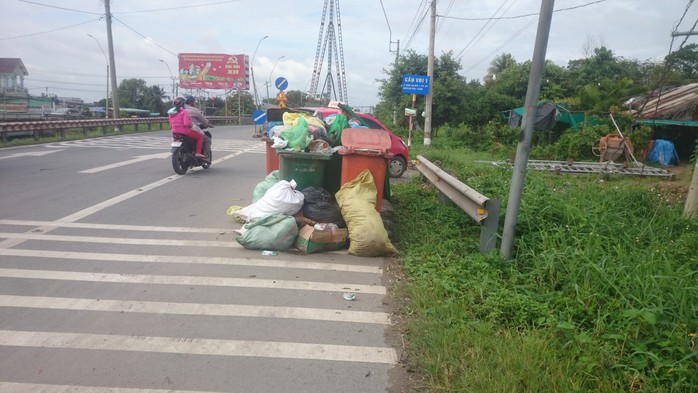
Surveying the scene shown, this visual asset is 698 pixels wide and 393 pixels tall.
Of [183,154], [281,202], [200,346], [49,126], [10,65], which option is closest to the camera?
[200,346]

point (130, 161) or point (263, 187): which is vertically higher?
point (263, 187)

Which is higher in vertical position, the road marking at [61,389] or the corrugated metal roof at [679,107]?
the corrugated metal roof at [679,107]

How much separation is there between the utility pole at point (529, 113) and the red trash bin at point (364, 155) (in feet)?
6.64

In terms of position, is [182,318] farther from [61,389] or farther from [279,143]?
[279,143]

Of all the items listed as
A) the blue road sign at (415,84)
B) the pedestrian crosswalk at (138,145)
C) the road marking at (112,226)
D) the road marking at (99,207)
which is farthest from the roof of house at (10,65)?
the road marking at (112,226)

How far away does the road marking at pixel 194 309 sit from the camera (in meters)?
3.80

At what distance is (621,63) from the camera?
3281 cm

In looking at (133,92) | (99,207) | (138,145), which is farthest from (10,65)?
(99,207)

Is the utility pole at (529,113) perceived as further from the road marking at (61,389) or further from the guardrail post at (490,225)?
the road marking at (61,389)

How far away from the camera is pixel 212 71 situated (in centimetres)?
4781

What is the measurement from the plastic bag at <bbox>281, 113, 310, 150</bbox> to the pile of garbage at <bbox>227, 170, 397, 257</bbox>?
83 cm

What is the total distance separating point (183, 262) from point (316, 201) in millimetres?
1775

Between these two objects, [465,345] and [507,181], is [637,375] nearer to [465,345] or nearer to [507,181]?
[465,345]

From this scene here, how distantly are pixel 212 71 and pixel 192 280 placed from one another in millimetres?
47279
